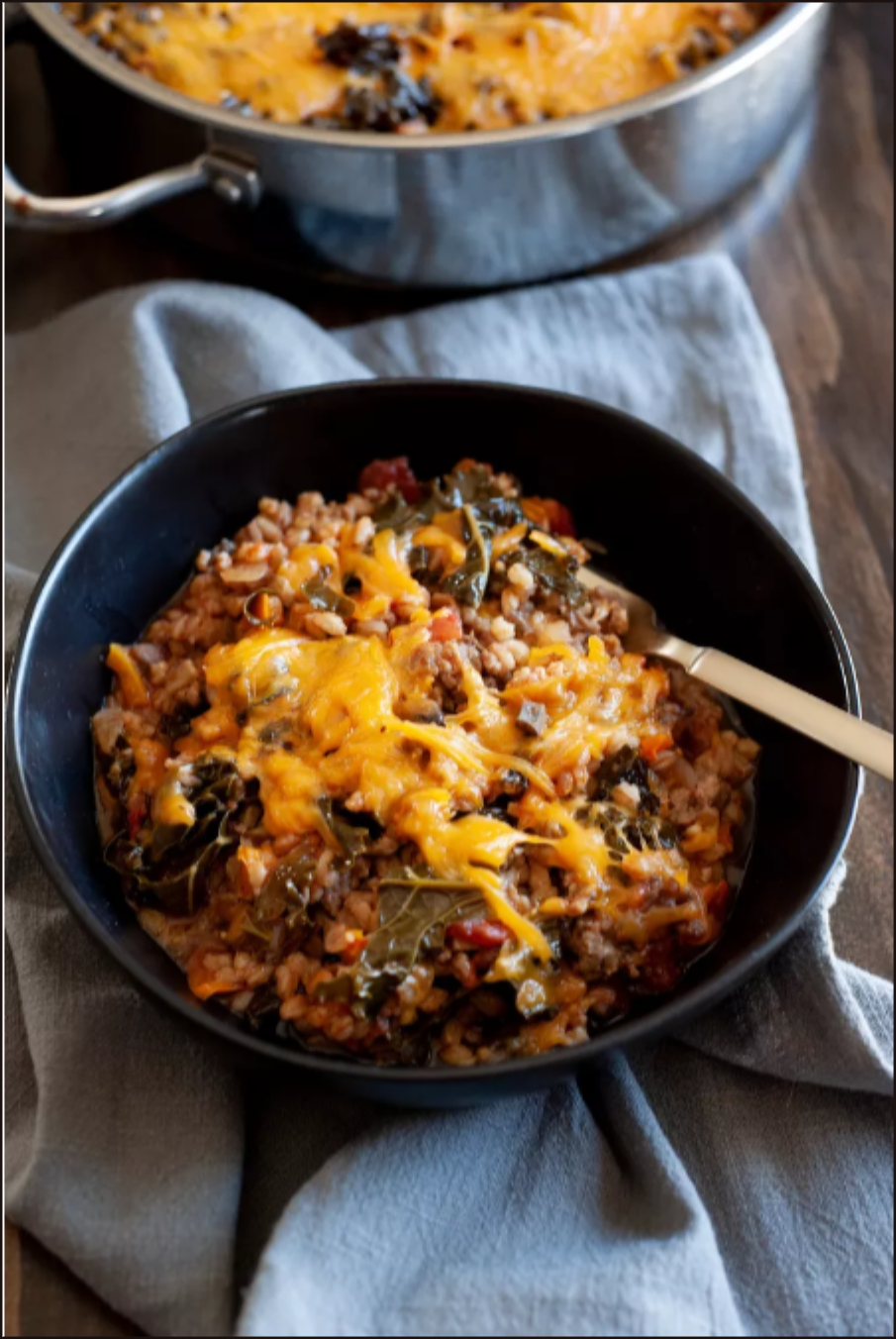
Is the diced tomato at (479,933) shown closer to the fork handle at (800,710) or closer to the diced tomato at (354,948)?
the diced tomato at (354,948)

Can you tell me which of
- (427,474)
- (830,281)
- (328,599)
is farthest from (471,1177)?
(830,281)

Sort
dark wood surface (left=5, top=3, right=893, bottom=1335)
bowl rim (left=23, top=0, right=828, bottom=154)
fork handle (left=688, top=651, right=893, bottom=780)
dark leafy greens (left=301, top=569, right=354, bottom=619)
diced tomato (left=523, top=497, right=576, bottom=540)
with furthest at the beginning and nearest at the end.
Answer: dark wood surface (left=5, top=3, right=893, bottom=1335) < bowl rim (left=23, top=0, right=828, bottom=154) < diced tomato (left=523, top=497, right=576, bottom=540) < dark leafy greens (left=301, top=569, right=354, bottom=619) < fork handle (left=688, top=651, right=893, bottom=780)

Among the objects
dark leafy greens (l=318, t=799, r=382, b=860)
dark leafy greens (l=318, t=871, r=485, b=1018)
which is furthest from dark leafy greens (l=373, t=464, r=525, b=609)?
dark leafy greens (l=318, t=871, r=485, b=1018)

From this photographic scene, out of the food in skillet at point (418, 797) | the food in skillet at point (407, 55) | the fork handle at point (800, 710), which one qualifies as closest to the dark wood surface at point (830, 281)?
the food in skillet at point (407, 55)

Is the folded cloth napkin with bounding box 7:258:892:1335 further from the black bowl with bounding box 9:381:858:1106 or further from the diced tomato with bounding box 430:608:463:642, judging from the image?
the diced tomato with bounding box 430:608:463:642

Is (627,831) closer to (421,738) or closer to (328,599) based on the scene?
(421,738)

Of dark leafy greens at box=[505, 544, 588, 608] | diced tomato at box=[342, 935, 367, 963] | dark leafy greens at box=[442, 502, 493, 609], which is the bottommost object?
diced tomato at box=[342, 935, 367, 963]
